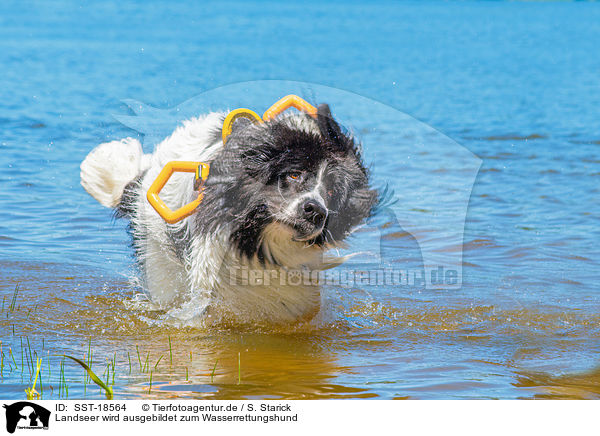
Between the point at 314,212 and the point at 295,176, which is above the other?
the point at 295,176

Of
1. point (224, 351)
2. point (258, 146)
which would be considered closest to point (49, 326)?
point (224, 351)

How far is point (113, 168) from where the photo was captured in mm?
5742

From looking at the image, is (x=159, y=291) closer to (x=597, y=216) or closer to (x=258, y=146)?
(x=258, y=146)

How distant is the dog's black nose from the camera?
165 inches

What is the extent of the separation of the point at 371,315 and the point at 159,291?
5.21 ft

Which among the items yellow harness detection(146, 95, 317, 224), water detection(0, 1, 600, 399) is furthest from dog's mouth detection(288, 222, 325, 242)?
water detection(0, 1, 600, 399)

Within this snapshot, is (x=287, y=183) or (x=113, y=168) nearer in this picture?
(x=287, y=183)

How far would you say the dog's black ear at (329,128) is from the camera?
4.45m

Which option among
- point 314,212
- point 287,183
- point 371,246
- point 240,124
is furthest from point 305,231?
point 371,246

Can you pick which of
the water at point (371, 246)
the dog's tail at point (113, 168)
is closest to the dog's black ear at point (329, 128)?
the water at point (371, 246)

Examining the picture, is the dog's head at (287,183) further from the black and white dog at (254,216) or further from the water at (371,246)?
the water at (371,246)

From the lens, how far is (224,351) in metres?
4.88
